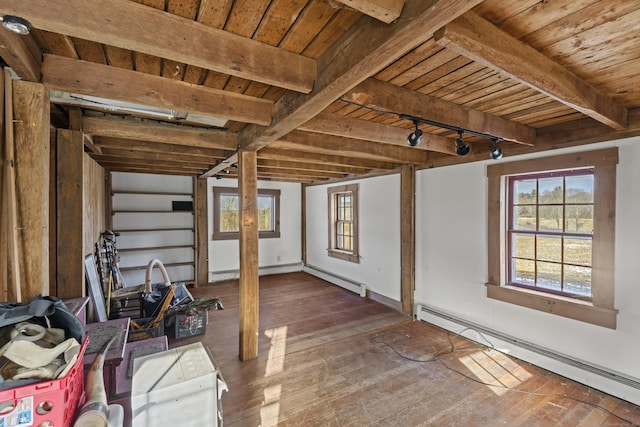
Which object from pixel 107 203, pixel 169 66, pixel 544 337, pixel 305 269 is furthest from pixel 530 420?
pixel 107 203

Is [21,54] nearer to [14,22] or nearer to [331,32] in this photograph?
[14,22]

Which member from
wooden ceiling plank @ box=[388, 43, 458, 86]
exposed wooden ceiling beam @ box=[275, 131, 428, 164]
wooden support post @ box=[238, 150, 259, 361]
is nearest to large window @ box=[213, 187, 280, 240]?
wooden support post @ box=[238, 150, 259, 361]

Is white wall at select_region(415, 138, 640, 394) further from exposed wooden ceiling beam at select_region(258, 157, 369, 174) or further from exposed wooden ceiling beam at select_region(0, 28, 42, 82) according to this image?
exposed wooden ceiling beam at select_region(0, 28, 42, 82)

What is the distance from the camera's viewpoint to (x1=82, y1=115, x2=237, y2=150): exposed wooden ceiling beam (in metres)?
2.54

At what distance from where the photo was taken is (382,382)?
8.79 feet

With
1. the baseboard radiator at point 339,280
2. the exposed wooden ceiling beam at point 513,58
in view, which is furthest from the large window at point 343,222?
the exposed wooden ceiling beam at point 513,58

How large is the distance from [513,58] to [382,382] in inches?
107

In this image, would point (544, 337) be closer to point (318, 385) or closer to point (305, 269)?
point (318, 385)

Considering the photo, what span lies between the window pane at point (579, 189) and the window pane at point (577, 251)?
0.39m

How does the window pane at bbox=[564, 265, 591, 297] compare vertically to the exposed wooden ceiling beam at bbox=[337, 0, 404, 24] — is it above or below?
below

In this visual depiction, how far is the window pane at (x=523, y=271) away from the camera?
3.14m

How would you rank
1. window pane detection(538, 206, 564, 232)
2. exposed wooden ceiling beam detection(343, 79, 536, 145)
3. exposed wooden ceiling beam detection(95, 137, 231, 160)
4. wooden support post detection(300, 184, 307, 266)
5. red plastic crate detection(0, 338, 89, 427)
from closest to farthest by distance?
red plastic crate detection(0, 338, 89, 427) → exposed wooden ceiling beam detection(343, 79, 536, 145) → window pane detection(538, 206, 564, 232) → exposed wooden ceiling beam detection(95, 137, 231, 160) → wooden support post detection(300, 184, 307, 266)

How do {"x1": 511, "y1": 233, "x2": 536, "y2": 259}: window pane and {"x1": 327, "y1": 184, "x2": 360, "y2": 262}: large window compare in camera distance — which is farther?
{"x1": 327, "y1": 184, "x2": 360, "y2": 262}: large window

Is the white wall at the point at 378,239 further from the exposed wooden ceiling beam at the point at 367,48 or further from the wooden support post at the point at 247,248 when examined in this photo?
the exposed wooden ceiling beam at the point at 367,48
